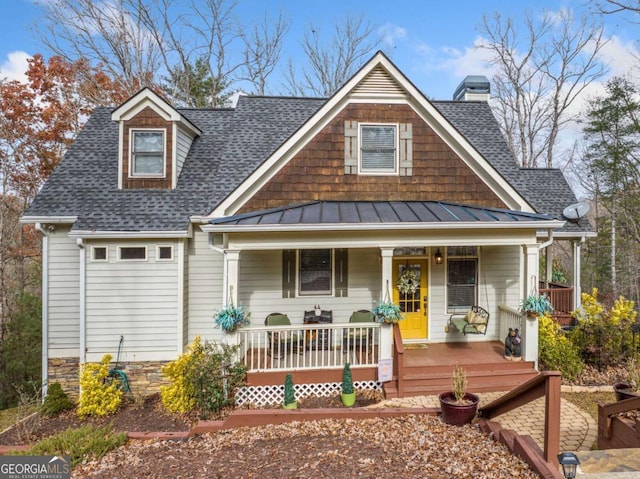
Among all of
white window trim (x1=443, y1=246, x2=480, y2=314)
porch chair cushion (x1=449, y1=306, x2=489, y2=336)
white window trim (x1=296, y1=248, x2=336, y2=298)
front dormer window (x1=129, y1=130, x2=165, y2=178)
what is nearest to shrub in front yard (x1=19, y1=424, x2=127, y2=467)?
white window trim (x1=296, y1=248, x2=336, y2=298)

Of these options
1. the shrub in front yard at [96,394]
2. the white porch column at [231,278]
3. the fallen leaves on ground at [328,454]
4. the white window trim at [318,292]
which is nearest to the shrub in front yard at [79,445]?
the fallen leaves on ground at [328,454]

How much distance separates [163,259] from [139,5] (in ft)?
55.0

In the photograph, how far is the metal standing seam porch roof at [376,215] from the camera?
24.7ft

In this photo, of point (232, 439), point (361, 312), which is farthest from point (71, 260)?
point (361, 312)

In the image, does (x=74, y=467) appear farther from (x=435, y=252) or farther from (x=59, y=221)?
(x=435, y=252)

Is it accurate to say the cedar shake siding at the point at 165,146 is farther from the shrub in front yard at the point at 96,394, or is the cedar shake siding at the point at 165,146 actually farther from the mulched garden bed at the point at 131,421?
the mulched garden bed at the point at 131,421

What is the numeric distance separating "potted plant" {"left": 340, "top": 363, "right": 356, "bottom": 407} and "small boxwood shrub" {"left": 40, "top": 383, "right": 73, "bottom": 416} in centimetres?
644

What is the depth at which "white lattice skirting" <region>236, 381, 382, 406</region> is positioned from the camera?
749 centimetres

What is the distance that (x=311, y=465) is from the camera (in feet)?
14.2

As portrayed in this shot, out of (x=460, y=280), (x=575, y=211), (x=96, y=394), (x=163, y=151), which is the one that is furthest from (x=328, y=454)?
(x=575, y=211)

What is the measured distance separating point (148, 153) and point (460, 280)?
29.4 feet

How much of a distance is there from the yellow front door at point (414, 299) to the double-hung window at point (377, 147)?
244 cm

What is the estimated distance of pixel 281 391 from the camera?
763cm

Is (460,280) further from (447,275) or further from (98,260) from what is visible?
(98,260)
